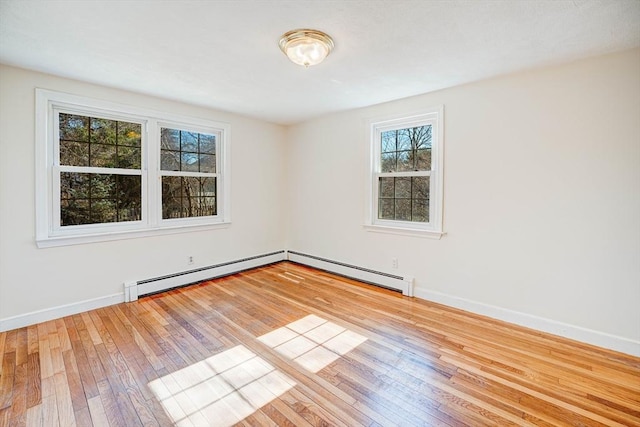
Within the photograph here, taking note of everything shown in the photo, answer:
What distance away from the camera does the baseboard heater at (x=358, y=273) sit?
11.8 ft

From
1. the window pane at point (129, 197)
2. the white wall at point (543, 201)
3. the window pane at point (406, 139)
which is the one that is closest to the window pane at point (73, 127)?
the window pane at point (129, 197)

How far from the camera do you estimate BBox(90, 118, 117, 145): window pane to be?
10.4ft

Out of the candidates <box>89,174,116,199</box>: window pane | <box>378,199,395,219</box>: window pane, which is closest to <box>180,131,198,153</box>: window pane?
<box>89,174,116,199</box>: window pane

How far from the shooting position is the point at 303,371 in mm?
2113

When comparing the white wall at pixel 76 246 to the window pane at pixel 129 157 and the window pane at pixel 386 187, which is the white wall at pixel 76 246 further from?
the window pane at pixel 386 187

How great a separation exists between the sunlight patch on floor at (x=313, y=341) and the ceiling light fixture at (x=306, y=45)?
231cm

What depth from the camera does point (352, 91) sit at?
330 cm

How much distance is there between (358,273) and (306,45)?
2.93 m

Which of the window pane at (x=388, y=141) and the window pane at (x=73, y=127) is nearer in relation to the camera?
the window pane at (x=73, y=127)

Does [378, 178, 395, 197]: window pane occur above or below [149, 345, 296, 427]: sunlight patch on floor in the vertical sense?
above

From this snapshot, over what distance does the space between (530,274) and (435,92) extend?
211 centimetres

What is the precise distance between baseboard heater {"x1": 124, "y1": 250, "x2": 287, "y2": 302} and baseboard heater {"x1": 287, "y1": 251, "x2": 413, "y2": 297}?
1.70 feet

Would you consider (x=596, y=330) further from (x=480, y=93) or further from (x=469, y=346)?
(x=480, y=93)

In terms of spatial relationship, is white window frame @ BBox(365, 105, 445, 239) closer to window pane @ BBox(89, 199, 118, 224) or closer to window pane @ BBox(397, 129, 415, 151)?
window pane @ BBox(397, 129, 415, 151)
